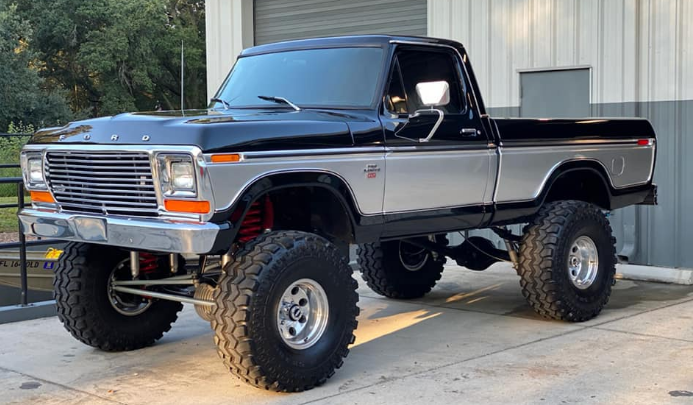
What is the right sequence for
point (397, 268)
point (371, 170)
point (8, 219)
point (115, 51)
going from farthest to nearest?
point (115, 51) < point (8, 219) < point (397, 268) < point (371, 170)

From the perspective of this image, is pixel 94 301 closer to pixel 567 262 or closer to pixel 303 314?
pixel 303 314

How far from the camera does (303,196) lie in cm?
610

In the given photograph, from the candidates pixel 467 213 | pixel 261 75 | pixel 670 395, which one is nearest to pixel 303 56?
pixel 261 75

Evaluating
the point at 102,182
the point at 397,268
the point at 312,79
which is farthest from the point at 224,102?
the point at 397,268

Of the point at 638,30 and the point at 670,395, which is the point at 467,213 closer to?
the point at 670,395

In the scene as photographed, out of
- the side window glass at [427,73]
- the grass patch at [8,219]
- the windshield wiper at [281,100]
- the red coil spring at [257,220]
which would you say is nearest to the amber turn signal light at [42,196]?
the red coil spring at [257,220]

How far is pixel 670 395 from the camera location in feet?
17.7

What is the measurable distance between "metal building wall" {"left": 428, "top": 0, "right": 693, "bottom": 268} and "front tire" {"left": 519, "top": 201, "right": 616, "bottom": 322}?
2353 mm

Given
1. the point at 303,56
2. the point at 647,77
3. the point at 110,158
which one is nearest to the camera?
the point at 110,158

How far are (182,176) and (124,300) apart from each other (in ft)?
6.11

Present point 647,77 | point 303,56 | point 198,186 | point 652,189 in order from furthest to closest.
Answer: point 647,77 → point 652,189 → point 303,56 → point 198,186

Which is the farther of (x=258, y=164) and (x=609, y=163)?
(x=609, y=163)

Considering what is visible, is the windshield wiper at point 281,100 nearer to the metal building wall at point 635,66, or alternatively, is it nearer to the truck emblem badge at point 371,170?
the truck emblem badge at point 371,170

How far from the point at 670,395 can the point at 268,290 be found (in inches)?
98.4
